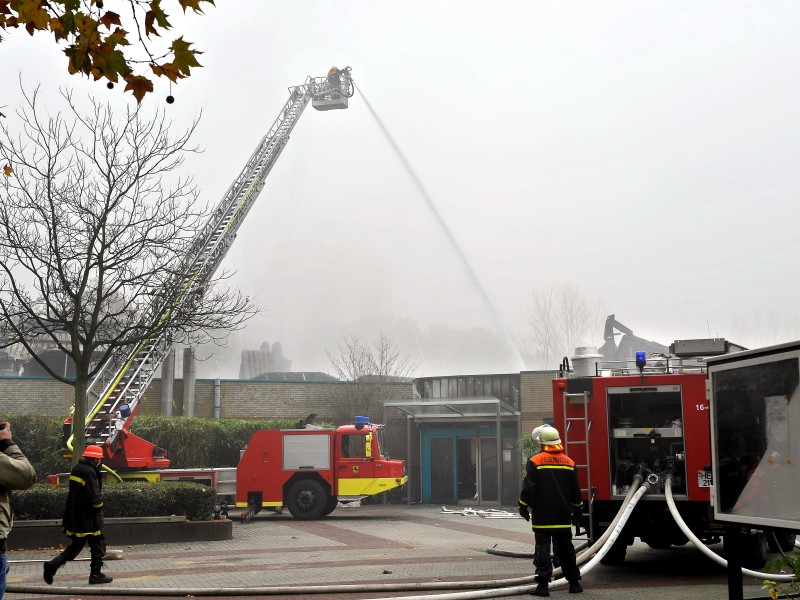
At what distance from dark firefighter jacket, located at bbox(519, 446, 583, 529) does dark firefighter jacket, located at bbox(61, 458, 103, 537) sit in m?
4.83

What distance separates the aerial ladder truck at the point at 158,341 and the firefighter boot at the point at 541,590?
868cm

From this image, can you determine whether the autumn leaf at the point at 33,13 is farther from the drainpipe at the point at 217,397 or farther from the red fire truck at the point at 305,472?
→ the drainpipe at the point at 217,397

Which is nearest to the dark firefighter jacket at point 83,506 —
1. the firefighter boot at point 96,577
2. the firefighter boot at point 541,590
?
the firefighter boot at point 96,577

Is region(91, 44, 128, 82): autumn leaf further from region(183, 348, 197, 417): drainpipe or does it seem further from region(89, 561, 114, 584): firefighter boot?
region(183, 348, 197, 417): drainpipe

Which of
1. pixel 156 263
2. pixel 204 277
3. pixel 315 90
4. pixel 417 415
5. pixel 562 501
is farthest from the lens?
pixel 315 90

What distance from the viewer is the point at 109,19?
5.46 metres

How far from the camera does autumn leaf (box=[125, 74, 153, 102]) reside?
5.52m

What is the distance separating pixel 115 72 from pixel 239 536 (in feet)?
37.5

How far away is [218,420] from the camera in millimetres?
25000

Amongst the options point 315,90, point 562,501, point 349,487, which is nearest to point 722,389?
point 562,501

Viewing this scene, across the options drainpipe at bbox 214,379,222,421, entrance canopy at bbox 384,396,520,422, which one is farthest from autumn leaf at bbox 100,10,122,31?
drainpipe at bbox 214,379,222,421

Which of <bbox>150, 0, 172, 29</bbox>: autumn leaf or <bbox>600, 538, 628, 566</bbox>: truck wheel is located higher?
<bbox>150, 0, 172, 29</bbox>: autumn leaf

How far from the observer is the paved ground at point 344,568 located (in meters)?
8.86

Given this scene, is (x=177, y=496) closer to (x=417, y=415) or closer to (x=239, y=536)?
(x=239, y=536)
